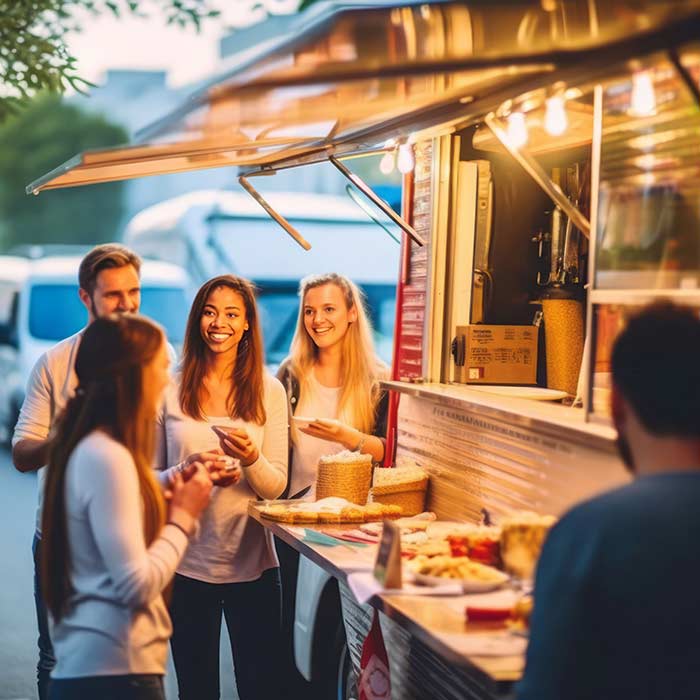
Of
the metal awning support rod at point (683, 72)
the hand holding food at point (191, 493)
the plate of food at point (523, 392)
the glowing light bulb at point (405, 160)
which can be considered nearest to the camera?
the metal awning support rod at point (683, 72)

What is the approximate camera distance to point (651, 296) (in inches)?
150

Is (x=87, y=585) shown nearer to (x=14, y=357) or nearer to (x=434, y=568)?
(x=434, y=568)

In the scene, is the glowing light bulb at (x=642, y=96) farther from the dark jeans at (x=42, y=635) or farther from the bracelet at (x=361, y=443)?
the dark jeans at (x=42, y=635)

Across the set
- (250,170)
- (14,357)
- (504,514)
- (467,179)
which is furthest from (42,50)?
(14,357)

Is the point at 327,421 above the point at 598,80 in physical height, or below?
below

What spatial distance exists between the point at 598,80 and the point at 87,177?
274 cm

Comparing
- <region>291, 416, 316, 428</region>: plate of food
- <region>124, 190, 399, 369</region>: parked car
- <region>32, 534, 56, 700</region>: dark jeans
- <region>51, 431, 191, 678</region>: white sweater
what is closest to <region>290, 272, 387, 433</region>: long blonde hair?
<region>291, 416, 316, 428</region>: plate of food

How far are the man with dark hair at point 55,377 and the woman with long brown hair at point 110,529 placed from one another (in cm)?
160

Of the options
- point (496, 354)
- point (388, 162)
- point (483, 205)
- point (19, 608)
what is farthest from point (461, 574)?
point (19, 608)

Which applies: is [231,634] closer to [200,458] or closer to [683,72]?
[200,458]

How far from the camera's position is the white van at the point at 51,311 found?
16.5 metres

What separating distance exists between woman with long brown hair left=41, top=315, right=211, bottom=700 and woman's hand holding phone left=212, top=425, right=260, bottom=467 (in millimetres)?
1403

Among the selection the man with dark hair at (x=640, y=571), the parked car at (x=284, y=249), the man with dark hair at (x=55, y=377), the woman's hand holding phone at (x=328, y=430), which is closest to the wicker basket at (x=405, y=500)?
the woman's hand holding phone at (x=328, y=430)

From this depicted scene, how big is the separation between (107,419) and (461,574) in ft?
4.12
